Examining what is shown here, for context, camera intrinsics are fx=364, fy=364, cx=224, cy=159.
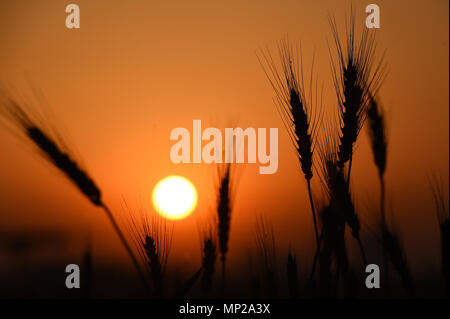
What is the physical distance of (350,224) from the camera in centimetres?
139

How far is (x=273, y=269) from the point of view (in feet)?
4.43

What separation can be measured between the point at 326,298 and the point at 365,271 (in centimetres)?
34

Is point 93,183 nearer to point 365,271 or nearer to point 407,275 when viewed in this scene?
point 365,271

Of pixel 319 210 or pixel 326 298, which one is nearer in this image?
pixel 326 298

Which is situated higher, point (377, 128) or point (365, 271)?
point (377, 128)

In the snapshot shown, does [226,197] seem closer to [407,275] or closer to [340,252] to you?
[340,252]

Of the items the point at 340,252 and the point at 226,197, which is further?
the point at 226,197

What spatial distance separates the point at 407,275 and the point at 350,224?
27cm
